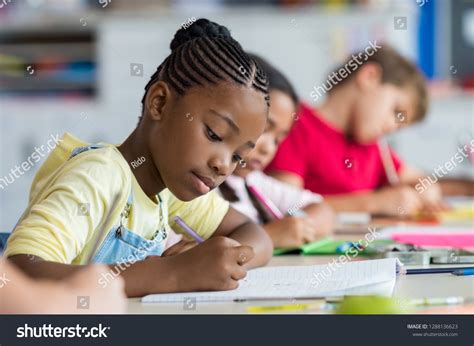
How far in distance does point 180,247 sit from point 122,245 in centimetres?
12

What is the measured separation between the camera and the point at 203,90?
2.75 feet

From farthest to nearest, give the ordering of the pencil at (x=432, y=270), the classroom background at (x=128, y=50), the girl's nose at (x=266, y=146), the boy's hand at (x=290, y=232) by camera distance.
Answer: the classroom background at (x=128, y=50) → the girl's nose at (x=266, y=146) → the boy's hand at (x=290, y=232) → the pencil at (x=432, y=270)

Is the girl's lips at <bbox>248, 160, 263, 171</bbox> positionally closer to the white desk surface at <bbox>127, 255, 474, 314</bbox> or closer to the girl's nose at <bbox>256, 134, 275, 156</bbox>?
the girl's nose at <bbox>256, 134, 275, 156</bbox>

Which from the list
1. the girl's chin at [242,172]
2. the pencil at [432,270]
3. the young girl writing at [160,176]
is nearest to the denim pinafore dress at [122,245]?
the young girl writing at [160,176]

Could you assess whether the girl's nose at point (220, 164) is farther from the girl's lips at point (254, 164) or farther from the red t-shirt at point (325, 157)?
the red t-shirt at point (325, 157)

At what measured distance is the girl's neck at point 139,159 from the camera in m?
0.89

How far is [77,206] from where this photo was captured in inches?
29.6

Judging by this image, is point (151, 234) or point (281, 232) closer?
point (151, 234)

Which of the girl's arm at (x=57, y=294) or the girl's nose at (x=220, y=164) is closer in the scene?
the girl's arm at (x=57, y=294)

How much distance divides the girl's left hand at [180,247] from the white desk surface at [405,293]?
11 cm

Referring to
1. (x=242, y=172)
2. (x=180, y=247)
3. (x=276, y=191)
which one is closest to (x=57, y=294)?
(x=180, y=247)
